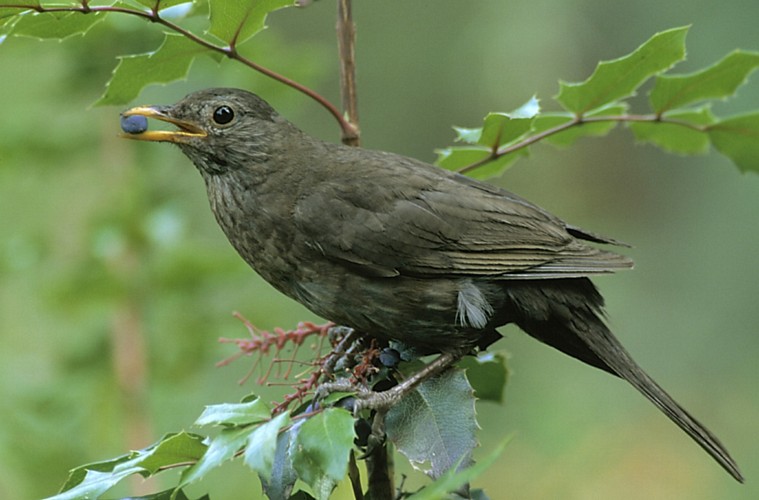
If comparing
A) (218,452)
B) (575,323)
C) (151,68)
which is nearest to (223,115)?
(151,68)

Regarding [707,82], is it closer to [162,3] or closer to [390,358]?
[390,358]

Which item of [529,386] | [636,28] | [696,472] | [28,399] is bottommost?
[696,472]

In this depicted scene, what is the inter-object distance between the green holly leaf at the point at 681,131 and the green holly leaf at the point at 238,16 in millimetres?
1350

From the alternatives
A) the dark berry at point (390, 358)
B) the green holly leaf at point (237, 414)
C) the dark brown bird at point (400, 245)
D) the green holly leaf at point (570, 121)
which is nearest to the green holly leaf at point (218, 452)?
the green holly leaf at point (237, 414)

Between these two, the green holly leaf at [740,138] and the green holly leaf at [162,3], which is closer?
the green holly leaf at [162,3]

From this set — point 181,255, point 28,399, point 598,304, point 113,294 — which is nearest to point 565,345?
point 598,304

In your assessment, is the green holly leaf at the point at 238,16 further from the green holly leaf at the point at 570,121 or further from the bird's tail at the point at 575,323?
the bird's tail at the point at 575,323

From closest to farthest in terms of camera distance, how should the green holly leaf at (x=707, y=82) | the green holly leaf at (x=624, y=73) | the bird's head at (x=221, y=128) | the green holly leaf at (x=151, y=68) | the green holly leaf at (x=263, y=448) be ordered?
the green holly leaf at (x=263, y=448) < the green holly leaf at (x=151, y=68) < the green holly leaf at (x=624, y=73) < the green holly leaf at (x=707, y=82) < the bird's head at (x=221, y=128)

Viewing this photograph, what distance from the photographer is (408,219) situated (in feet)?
10.9

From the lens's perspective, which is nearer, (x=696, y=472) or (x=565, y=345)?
(x=565, y=345)

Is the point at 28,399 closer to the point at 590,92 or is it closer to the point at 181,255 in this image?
the point at 181,255

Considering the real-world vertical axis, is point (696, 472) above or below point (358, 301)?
below

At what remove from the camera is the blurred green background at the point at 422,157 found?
4.06 m

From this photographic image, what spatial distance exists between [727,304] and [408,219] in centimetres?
649
